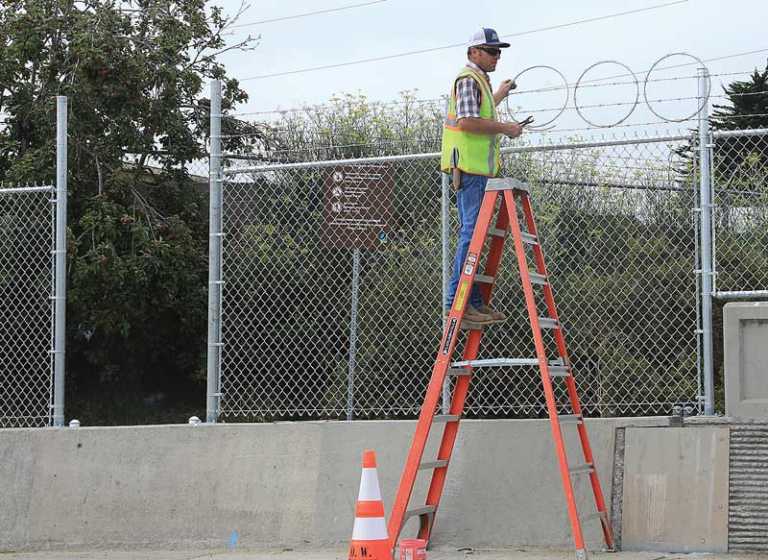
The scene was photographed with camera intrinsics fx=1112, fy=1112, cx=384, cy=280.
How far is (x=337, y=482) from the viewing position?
24.8 ft

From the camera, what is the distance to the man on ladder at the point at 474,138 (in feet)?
21.5

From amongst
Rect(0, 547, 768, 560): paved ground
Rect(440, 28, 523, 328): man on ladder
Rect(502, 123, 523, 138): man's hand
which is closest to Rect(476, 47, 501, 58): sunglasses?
Rect(440, 28, 523, 328): man on ladder

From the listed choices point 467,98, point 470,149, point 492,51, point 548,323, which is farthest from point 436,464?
point 492,51

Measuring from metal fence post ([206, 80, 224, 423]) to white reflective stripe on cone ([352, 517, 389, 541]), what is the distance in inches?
93.0

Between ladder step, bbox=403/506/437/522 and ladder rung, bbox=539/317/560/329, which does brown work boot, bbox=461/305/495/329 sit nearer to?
ladder rung, bbox=539/317/560/329

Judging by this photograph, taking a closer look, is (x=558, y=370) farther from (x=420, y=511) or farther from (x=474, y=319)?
(x=420, y=511)

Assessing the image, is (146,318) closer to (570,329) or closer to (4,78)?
(4,78)

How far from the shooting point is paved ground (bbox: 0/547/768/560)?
657 centimetres

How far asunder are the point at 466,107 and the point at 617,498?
2589 millimetres

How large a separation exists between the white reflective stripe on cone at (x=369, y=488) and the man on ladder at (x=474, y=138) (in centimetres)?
110

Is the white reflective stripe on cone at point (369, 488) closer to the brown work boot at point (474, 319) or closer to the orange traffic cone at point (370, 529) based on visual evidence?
the orange traffic cone at point (370, 529)

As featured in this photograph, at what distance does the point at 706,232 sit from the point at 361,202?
2.46 metres

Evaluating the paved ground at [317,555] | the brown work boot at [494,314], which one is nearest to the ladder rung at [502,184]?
the brown work boot at [494,314]

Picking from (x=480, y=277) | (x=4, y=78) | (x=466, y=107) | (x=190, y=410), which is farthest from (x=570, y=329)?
(x=4, y=78)
